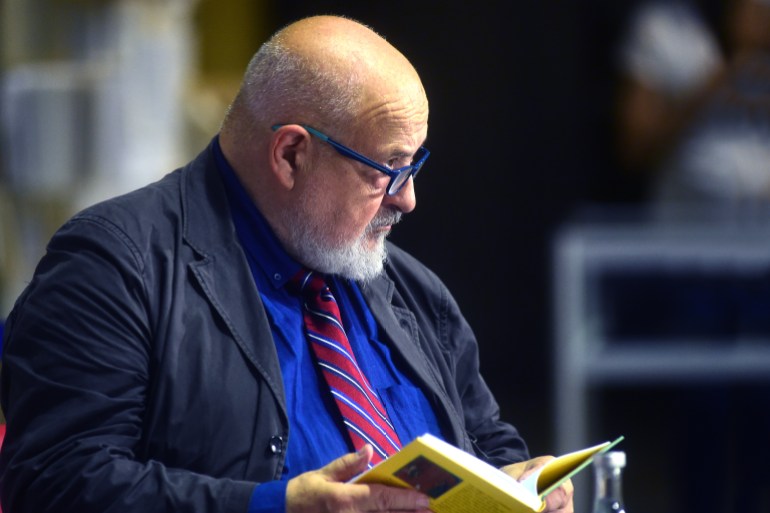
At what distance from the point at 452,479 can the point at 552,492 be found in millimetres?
488

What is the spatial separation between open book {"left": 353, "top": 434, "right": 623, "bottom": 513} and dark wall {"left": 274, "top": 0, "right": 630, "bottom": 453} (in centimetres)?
498

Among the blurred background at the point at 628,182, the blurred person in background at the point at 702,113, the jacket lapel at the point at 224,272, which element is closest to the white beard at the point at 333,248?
the jacket lapel at the point at 224,272

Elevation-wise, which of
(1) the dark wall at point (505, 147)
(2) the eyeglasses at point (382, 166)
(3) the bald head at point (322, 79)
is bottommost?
(1) the dark wall at point (505, 147)

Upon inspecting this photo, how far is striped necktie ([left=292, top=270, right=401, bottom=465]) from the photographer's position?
253cm

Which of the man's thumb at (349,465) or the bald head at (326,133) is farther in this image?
the bald head at (326,133)

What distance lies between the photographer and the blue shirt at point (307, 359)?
2492 mm

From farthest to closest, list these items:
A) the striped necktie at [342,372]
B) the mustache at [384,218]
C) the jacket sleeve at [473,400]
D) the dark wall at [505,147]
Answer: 1. the dark wall at [505,147]
2. the jacket sleeve at [473,400]
3. the mustache at [384,218]
4. the striped necktie at [342,372]

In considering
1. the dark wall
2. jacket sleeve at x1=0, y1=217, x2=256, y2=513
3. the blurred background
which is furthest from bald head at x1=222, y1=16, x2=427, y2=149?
the dark wall

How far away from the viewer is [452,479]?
2.16 m

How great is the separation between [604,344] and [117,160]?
203 centimetres

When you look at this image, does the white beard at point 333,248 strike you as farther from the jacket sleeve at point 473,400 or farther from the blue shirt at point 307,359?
the jacket sleeve at point 473,400

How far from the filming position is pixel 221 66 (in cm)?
701

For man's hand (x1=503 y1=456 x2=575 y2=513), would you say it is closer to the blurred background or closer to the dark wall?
the blurred background

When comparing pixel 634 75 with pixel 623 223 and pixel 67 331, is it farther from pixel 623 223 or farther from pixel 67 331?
pixel 67 331
